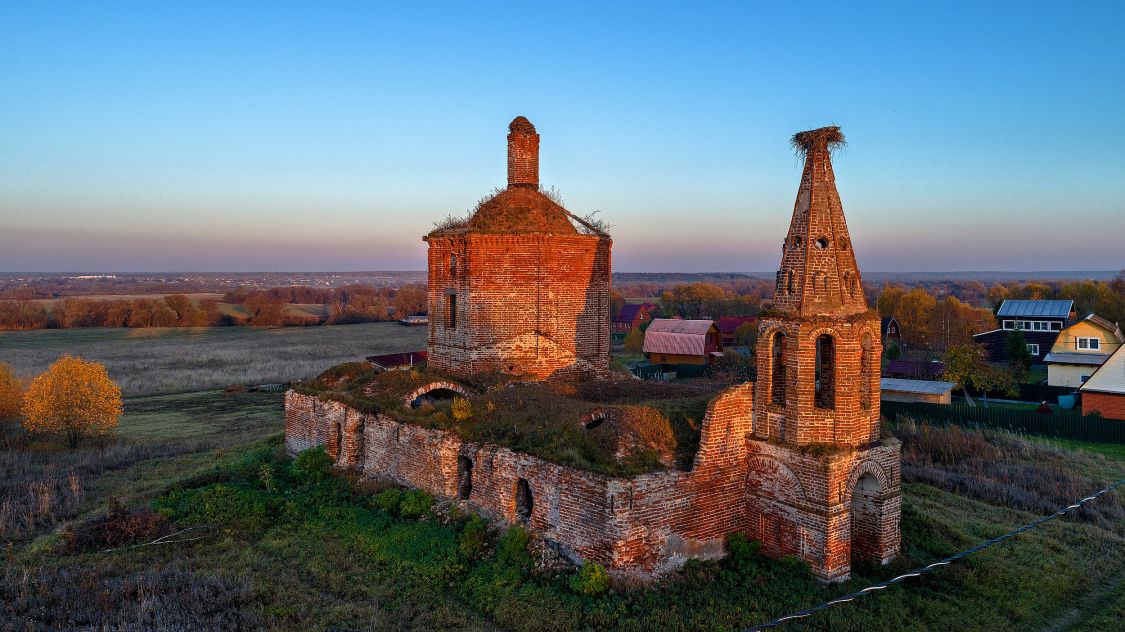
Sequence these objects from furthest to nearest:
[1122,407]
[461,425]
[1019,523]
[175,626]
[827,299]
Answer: [1122,407] → [1019,523] → [461,425] → [827,299] → [175,626]

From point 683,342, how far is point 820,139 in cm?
3418

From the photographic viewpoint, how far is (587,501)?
33.9 ft

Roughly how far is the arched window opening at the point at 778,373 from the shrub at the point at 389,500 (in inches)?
302

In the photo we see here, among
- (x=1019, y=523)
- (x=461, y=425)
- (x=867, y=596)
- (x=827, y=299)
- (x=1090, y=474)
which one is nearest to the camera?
(x=867, y=596)

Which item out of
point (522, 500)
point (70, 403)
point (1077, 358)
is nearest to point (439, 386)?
point (522, 500)

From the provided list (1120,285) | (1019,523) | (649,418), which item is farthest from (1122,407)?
(1120,285)

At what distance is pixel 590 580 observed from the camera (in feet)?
31.8

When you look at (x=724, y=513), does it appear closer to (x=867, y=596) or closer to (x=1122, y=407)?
(x=867, y=596)

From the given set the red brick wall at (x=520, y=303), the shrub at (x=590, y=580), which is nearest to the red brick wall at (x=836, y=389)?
the shrub at (x=590, y=580)

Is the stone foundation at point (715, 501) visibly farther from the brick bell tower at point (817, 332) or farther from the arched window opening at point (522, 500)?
the brick bell tower at point (817, 332)

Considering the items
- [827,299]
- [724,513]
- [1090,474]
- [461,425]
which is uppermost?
[827,299]

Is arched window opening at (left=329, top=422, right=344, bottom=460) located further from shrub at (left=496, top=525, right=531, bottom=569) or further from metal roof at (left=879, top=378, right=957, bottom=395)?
metal roof at (left=879, top=378, right=957, bottom=395)

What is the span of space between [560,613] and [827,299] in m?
6.33

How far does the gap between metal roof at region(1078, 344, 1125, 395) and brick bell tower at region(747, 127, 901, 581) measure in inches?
832
